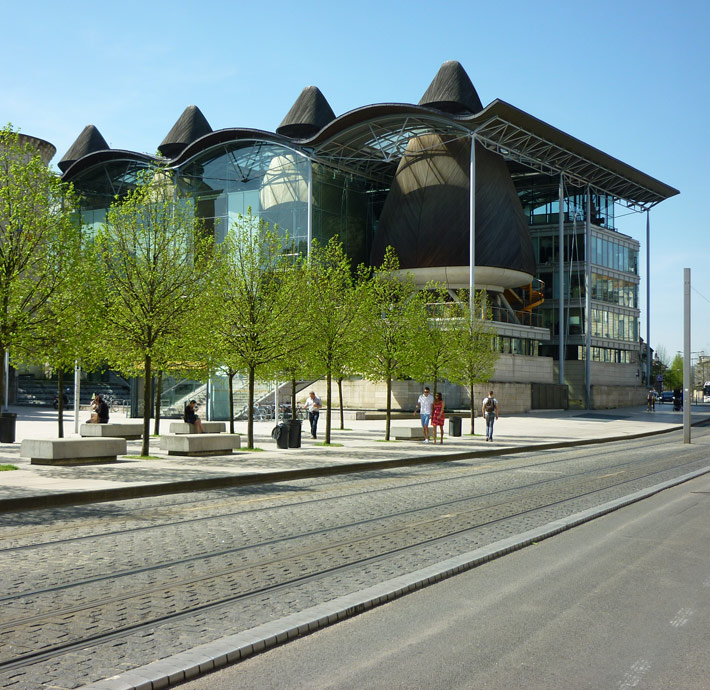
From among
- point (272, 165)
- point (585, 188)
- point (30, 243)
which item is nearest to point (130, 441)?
point (30, 243)

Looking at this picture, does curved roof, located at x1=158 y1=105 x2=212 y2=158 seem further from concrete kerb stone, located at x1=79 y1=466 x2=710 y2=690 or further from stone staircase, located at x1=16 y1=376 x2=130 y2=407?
concrete kerb stone, located at x1=79 y1=466 x2=710 y2=690

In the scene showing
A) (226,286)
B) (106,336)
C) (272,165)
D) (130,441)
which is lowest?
(130,441)

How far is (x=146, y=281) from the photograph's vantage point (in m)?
21.9

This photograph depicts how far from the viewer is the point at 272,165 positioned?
62.9 meters

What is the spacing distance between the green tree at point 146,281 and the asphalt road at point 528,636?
15158mm

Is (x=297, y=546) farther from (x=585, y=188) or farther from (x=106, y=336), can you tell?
(x=585, y=188)

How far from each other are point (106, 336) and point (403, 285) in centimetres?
1418

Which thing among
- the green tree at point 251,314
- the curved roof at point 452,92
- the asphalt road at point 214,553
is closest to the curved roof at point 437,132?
the curved roof at point 452,92

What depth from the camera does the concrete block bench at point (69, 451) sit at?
1894 cm

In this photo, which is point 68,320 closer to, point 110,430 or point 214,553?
point 110,430

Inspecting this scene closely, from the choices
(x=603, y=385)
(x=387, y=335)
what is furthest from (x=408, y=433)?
(x=603, y=385)

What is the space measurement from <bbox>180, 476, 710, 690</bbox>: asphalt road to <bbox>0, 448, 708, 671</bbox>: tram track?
113 centimetres

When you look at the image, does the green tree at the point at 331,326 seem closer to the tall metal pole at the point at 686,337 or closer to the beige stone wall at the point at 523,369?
the tall metal pole at the point at 686,337

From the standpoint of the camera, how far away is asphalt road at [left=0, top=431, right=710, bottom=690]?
5691mm
